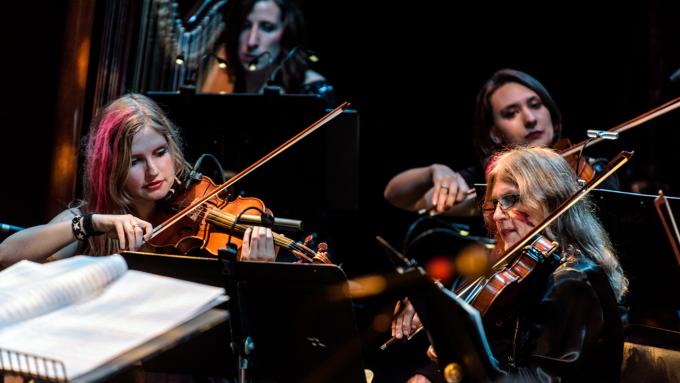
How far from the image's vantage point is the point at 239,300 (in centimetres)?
191

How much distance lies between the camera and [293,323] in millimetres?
1896

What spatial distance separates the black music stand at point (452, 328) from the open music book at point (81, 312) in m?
0.50

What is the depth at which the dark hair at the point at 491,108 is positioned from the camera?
3.27 meters

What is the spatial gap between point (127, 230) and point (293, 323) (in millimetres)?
678

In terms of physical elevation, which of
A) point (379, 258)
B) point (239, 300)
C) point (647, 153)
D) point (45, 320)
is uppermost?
point (647, 153)

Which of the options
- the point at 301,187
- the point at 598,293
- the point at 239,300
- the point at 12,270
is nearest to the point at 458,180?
the point at 301,187

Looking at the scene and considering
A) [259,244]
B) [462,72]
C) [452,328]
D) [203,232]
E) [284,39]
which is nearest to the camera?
[452,328]

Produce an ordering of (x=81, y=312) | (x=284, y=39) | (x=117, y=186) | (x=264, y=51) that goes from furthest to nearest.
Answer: (x=284, y=39) → (x=264, y=51) → (x=117, y=186) → (x=81, y=312)

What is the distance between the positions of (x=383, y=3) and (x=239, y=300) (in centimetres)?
293

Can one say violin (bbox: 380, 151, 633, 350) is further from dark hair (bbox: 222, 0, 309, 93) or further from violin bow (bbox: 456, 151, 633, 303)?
dark hair (bbox: 222, 0, 309, 93)

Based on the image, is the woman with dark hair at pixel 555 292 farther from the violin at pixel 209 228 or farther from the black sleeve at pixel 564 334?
the violin at pixel 209 228

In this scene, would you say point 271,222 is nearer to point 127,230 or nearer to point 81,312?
point 127,230

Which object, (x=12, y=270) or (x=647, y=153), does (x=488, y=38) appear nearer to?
(x=647, y=153)

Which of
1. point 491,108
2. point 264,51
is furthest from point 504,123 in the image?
point 264,51
